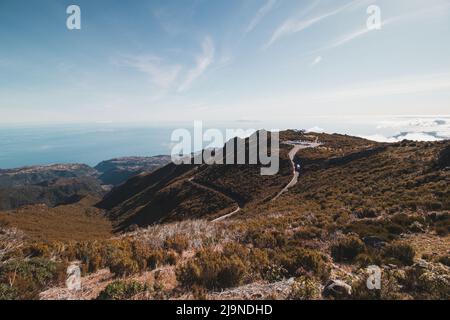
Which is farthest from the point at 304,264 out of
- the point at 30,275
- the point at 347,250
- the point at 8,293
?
the point at 30,275

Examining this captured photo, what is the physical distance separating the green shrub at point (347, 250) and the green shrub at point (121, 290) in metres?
6.76

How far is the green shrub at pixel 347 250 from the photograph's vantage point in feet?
28.8

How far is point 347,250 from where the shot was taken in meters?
9.05

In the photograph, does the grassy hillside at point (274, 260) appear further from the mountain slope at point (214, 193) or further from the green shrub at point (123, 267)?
the mountain slope at point (214, 193)

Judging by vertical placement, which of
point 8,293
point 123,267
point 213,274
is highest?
point 8,293

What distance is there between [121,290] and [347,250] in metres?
7.80

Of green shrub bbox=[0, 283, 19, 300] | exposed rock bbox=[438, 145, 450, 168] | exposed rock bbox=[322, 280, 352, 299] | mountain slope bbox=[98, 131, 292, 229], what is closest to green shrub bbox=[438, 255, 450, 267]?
exposed rock bbox=[322, 280, 352, 299]

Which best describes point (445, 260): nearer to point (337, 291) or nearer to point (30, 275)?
point (337, 291)

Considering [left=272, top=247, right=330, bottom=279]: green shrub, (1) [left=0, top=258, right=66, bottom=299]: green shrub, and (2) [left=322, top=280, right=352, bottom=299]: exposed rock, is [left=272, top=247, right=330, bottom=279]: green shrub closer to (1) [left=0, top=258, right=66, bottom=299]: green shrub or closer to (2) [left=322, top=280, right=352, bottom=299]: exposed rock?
(2) [left=322, top=280, right=352, bottom=299]: exposed rock

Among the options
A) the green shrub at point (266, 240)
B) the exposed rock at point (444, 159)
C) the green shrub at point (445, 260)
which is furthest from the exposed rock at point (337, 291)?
the exposed rock at point (444, 159)

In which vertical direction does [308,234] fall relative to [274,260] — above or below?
below

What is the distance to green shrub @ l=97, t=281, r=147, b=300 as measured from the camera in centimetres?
586
